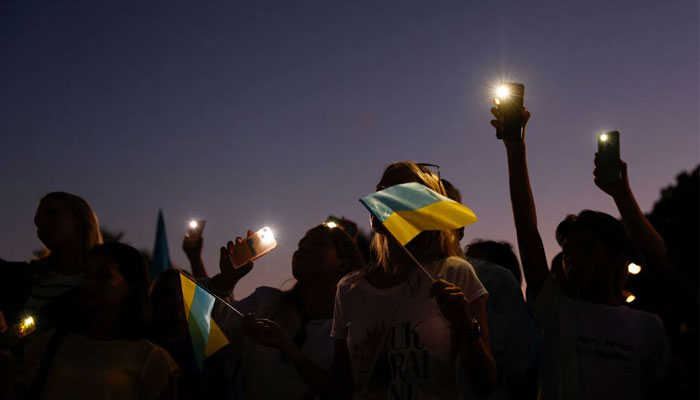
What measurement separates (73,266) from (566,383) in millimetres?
3192

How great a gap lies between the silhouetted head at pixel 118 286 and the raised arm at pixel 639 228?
2.74 meters

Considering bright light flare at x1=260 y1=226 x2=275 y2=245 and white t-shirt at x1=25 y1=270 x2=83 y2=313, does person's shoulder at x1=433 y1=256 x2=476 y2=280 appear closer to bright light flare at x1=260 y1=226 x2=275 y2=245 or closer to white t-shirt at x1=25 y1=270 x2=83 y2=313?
bright light flare at x1=260 y1=226 x2=275 y2=245

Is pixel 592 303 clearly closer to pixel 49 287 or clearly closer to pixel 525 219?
pixel 525 219

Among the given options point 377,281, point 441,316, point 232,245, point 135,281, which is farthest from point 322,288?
Answer: point 441,316

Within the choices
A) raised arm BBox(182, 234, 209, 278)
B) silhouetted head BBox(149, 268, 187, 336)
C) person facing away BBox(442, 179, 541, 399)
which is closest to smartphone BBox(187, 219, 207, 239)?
raised arm BBox(182, 234, 209, 278)

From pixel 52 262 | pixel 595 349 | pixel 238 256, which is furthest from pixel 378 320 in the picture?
pixel 52 262

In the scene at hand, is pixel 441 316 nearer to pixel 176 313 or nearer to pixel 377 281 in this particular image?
pixel 377 281

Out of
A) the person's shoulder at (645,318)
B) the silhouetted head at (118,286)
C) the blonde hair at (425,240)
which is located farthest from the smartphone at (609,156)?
the silhouetted head at (118,286)

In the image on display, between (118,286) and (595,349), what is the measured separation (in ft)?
8.90

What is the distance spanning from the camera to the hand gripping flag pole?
8.71 feet

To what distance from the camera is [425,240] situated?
292 cm

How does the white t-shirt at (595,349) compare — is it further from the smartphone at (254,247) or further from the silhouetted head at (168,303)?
the silhouetted head at (168,303)

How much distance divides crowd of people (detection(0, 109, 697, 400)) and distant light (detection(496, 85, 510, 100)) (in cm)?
16

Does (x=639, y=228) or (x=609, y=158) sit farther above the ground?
(x=609, y=158)
